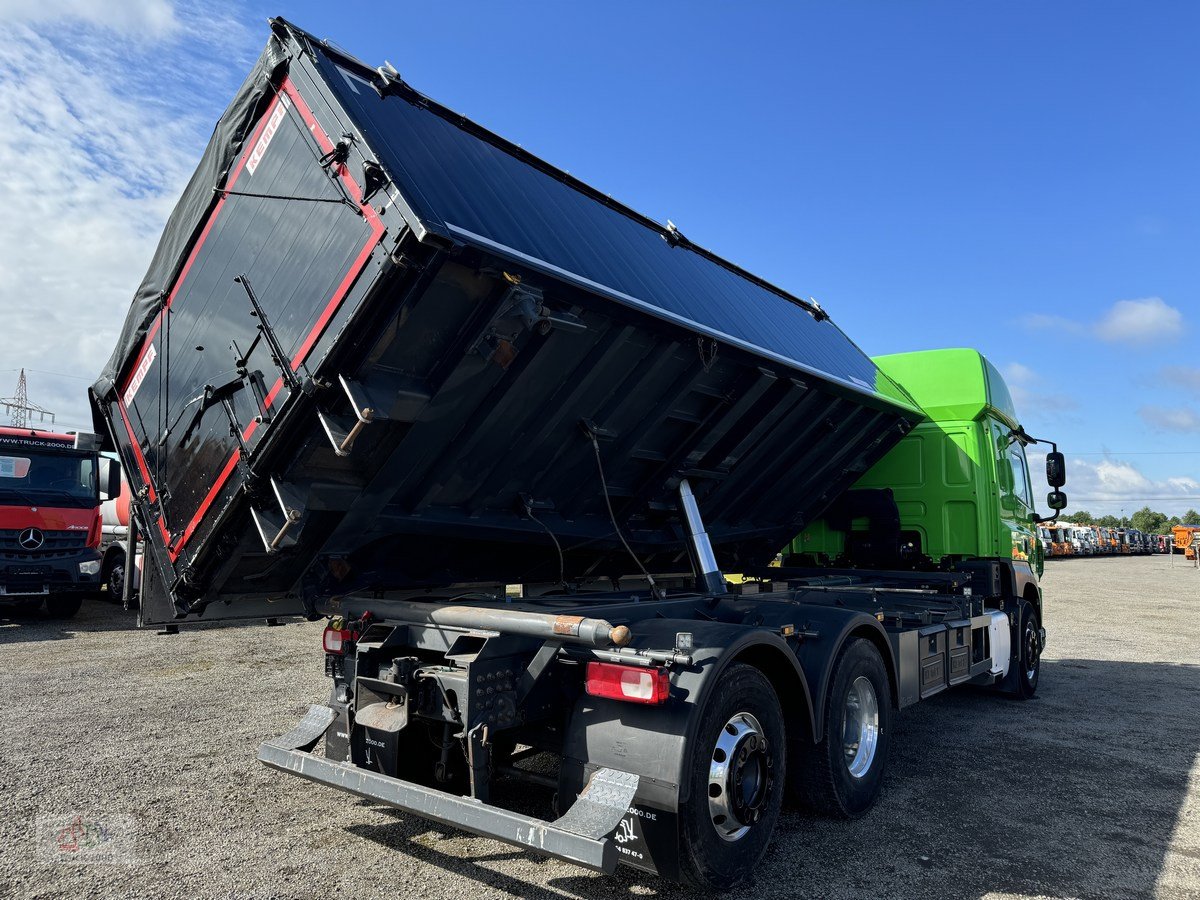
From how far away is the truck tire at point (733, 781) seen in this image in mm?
3404

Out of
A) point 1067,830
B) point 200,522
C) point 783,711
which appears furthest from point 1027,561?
point 200,522

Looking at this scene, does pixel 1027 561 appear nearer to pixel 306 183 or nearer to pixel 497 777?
pixel 497 777

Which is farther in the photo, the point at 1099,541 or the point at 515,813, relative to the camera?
the point at 1099,541

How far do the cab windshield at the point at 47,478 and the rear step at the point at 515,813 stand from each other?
1194 cm

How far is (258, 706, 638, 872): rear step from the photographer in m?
3.02

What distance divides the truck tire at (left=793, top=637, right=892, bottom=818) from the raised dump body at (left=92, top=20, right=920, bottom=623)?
5.66 feet

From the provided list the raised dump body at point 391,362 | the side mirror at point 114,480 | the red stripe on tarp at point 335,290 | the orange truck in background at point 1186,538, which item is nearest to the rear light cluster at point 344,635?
the raised dump body at point 391,362

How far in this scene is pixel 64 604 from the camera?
14.3 meters

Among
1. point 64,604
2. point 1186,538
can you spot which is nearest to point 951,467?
point 64,604

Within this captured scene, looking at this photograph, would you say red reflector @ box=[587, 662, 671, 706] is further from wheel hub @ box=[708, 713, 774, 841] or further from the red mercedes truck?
the red mercedes truck

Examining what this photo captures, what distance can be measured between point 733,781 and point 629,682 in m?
0.72

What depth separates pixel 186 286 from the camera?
4574 mm

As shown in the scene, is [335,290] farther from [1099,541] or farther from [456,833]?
[1099,541]

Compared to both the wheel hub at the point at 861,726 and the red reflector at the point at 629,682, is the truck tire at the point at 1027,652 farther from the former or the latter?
the red reflector at the point at 629,682
